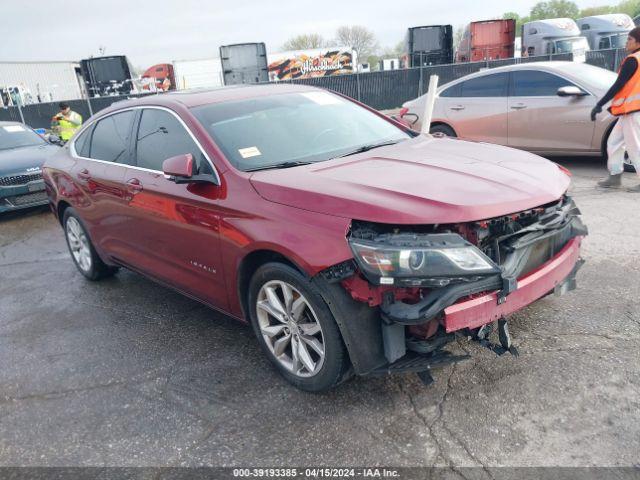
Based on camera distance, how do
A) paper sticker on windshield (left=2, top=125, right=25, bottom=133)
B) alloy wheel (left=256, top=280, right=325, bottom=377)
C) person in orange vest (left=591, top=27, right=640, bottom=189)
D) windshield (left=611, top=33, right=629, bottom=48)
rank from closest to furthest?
alloy wheel (left=256, top=280, right=325, bottom=377) → person in orange vest (left=591, top=27, right=640, bottom=189) → paper sticker on windshield (left=2, top=125, right=25, bottom=133) → windshield (left=611, top=33, right=629, bottom=48)

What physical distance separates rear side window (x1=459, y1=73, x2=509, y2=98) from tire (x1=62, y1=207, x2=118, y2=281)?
20.5 feet

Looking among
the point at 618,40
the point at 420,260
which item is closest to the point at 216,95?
the point at 420,260

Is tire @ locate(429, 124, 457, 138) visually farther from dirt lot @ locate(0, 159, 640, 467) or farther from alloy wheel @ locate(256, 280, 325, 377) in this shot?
alloy wheel @ locate(256, 280, 325, 377)

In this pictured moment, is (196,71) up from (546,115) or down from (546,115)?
up

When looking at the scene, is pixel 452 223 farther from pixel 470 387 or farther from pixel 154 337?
pixel 154 337

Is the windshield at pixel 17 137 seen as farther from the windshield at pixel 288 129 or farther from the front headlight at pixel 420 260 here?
the front headlight at pixel 420 260

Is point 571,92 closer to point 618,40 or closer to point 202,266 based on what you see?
point 202,266

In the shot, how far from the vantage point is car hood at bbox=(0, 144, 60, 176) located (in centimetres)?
823

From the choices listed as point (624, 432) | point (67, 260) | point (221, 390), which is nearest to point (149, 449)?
point (221, 390)

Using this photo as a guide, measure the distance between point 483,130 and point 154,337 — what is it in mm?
6430

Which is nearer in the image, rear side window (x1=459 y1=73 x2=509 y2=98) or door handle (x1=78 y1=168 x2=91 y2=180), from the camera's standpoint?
door handle (x1=78 y1=168 x2=91 y2=180)

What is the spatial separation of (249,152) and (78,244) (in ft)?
9.20

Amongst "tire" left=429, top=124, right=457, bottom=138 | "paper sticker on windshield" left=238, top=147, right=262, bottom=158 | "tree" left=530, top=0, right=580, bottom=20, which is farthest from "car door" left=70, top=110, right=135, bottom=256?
"tree" left=530, top=0, right=580, bottom=20

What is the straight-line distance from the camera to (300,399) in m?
3.02
